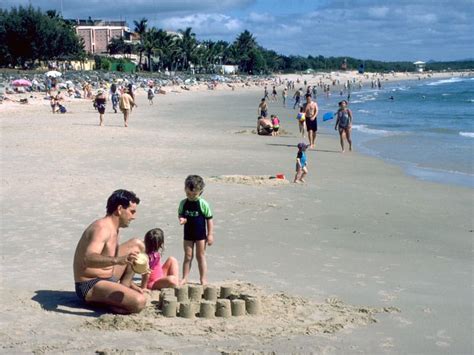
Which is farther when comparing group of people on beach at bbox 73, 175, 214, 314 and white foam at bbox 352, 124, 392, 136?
white foam at bbox 352, 124, 392, 136

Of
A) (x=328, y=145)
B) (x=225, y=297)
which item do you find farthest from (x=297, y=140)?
(x=225, y=297)

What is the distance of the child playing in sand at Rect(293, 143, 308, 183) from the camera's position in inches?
517

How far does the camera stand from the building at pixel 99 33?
14266 cm

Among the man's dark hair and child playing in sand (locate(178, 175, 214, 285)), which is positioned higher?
the man's dark hair

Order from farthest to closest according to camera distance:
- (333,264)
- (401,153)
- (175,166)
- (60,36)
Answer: (60,36)
(401,153)
(175,166)
(333,264)

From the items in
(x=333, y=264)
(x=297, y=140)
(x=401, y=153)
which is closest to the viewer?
(x=333, y=264)

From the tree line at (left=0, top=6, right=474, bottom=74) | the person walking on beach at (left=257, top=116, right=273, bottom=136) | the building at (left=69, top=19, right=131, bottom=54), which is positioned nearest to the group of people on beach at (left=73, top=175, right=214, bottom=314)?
the person walking on beach at (left=257, top=116, right=273, bottom=136)

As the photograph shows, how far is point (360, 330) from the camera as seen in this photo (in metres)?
5.70

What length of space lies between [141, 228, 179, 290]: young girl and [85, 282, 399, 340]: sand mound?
32 centimetres

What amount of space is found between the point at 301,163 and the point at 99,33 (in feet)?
452

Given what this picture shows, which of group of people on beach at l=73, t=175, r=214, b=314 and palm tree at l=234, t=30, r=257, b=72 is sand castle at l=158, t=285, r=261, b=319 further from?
palm tree at l=234, t=30, r=257, b=72

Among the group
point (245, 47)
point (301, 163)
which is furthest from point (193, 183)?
point (245, 47)

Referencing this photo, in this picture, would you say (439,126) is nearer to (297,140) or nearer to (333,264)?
(297,140)

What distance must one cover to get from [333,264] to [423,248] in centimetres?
159
